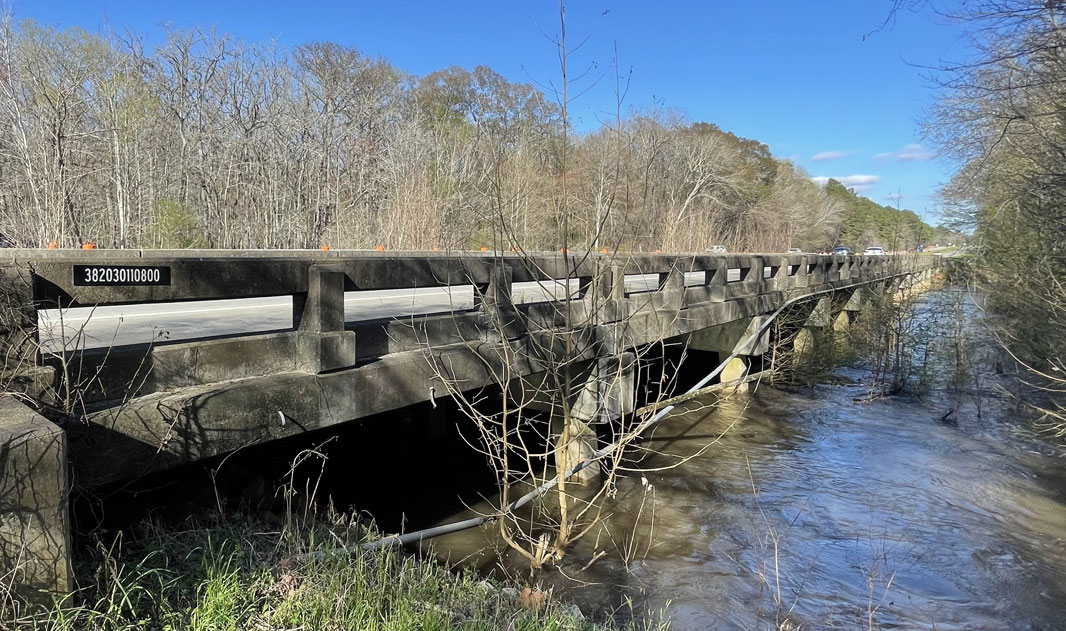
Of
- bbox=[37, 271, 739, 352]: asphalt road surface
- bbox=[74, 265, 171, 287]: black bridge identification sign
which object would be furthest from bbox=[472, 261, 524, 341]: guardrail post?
bbox=[74, 265, 171, 287]: black bridge identification sign

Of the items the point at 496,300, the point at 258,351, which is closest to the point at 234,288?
the point at 258,351

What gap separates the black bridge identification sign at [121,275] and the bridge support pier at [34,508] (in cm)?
98

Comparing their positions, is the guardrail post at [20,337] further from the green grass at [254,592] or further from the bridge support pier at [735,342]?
the bridge support pier at [735,342]

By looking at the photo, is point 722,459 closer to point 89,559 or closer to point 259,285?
point 259,285

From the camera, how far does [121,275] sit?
135 inches

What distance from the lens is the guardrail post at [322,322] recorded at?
4.36m

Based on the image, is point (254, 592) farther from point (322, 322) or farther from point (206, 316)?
point (206, 316)

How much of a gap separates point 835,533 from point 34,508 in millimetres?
6657

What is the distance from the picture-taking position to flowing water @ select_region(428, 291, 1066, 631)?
5.26 m

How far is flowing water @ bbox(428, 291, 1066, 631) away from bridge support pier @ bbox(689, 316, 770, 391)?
2073 mm

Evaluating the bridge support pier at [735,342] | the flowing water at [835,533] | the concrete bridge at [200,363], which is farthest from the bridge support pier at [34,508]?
the bridge support pier at [735,342]

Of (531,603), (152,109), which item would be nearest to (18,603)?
(531,603)

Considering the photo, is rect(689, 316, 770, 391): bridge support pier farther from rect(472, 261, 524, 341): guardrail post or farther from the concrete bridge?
rect(472, 261, 524, 341): guardrail post

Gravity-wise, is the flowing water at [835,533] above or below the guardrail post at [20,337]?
below
